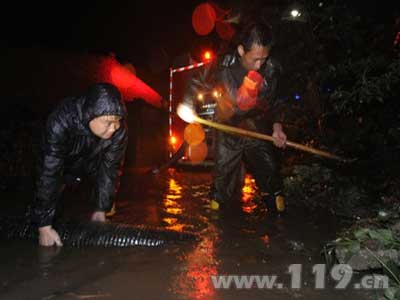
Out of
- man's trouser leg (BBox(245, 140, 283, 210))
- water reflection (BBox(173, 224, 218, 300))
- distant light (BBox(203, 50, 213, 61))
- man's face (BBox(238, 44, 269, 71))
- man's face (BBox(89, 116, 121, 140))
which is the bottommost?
water reflection (BBox(173, 224, 218, 300))

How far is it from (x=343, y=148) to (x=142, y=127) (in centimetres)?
639

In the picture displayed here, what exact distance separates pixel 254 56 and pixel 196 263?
2292 millimetres

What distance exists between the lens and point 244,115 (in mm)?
4695

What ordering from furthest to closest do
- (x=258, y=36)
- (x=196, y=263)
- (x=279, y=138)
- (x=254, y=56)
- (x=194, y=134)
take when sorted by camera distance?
1. (x=194, y=134)
2. (x=279, y=138)
3. (x=254, y=56)
4. (x=258, y=36)
5. (x=196, y=263)

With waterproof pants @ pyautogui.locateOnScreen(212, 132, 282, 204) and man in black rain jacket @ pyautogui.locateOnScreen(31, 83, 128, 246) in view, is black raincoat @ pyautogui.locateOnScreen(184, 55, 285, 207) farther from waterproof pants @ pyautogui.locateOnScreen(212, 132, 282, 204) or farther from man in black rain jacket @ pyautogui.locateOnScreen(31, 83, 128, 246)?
man in black rain jacket @ pyautogui.locateOnScreen(31, 83, 128, 246)

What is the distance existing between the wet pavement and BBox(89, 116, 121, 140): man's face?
37.7 inches

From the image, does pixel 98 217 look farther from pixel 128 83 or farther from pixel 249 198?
pixel 128 83

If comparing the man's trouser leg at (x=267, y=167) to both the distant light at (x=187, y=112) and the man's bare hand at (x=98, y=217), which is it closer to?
the distant light at (x=187, y=112)

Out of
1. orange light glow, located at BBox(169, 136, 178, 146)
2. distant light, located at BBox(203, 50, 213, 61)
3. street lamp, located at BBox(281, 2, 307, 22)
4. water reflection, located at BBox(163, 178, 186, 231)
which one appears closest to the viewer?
water reflection, located at BBox(163, 178, 186, 231)

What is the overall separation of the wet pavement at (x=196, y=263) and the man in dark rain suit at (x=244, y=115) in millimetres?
330

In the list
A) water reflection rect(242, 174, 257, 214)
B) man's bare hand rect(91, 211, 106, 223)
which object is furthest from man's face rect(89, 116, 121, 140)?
water reflection rect(242, 174, 257, 214)

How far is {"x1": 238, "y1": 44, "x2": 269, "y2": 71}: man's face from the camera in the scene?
4.24m

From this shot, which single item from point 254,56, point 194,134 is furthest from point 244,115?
point 194,134

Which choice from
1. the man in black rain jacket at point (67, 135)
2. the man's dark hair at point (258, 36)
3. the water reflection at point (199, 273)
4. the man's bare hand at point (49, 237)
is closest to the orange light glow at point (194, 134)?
the man's dark hair at point (258, 36)
